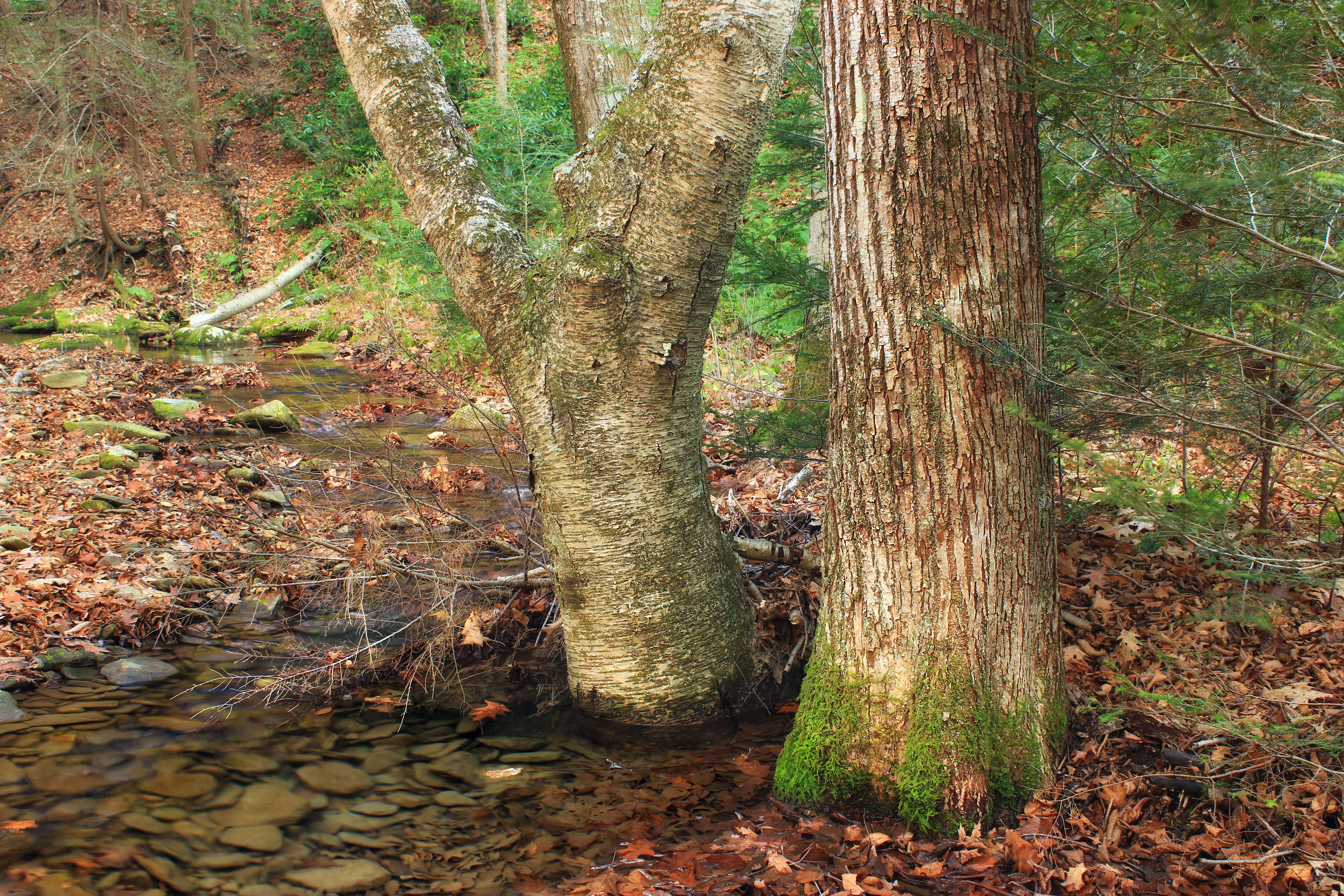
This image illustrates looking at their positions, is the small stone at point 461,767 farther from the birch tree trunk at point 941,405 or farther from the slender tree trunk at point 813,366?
the slender tree trunk at point 813,366

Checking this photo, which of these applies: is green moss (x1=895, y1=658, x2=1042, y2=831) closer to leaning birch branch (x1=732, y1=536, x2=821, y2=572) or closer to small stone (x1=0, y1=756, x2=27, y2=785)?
leaning birch branch (x1=732, y1=536, x2=821, y2=572)

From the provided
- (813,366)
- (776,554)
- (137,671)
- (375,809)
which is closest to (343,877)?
(375,809)

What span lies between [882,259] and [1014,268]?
445mm

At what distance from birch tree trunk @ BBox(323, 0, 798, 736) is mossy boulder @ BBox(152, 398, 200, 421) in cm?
662

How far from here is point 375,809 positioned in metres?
3.41

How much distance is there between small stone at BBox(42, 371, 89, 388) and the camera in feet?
31.9

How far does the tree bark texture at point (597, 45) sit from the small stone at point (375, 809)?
497 cm

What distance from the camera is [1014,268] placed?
110 inches

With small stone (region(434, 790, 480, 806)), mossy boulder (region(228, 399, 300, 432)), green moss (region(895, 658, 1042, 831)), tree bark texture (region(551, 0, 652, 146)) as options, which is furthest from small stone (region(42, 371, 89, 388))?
green moss (region(895, 658, 1042, 831))

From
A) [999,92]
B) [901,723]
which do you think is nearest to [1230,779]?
[901,723]

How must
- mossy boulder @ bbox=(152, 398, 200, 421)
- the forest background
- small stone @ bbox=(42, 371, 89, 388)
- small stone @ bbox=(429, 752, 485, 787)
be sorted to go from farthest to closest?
small stone @ bbox=(42, 371, 89, 388) → mossy boulder @ bbox=(152, 398, 200, 421) → small stone @ bbox=(429, 752, 485, 787) → the forest background

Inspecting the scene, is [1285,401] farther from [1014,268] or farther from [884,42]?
[884,42]

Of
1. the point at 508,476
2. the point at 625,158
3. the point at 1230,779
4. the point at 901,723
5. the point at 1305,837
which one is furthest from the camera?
the point at 508,476

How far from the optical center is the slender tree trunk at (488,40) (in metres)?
20.1
